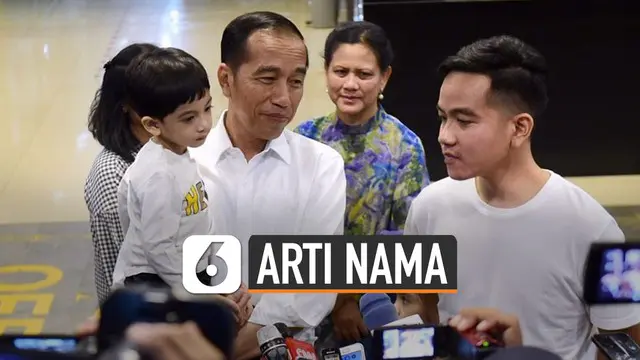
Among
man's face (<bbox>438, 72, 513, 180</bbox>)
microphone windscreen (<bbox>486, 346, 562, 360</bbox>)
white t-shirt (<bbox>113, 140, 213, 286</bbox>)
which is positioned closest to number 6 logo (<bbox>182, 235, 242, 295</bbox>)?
white t-shirt (<bbox>113, 140, 213, 286</bbox>)

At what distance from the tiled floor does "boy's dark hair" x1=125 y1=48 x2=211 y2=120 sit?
0.05 metres

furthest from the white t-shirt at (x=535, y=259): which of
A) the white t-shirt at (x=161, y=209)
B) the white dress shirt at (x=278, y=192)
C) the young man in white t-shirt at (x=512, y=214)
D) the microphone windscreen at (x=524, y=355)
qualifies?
the microphone windscreen at (x=524, y=355)

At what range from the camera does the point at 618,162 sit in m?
1.81

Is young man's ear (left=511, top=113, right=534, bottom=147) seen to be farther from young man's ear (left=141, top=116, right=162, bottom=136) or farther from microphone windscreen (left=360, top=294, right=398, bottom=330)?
young man's ear (left=141, top=116, right=162, bottom=136)

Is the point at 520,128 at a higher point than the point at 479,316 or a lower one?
higher

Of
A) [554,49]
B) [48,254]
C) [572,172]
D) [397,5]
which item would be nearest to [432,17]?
[397,5]

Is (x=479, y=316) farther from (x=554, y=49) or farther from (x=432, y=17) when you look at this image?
(x=432, y=17)

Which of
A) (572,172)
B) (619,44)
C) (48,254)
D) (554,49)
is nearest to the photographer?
(572,172)

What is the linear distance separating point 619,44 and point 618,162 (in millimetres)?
280

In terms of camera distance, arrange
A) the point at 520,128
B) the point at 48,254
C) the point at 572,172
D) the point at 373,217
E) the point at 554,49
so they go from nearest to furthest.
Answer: the point at 520,128, the point at 373,217, the point at 572,172, the point at 554,49, the point at 48,254

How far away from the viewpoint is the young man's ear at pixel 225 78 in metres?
1.10

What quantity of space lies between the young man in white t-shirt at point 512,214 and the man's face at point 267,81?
150 millimetres

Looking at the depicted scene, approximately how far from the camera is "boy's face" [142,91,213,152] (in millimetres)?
1046

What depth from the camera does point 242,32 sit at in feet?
3.59
